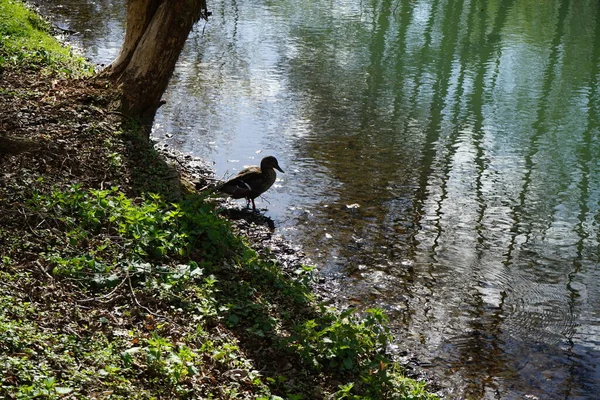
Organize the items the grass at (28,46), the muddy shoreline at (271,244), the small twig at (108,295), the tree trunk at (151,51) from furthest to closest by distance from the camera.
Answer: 1. the grass at (28,46)
2. the tree trunk at (151,51)
3. the muddy shoreline at (271,244)
4. the small twig at (108,295)

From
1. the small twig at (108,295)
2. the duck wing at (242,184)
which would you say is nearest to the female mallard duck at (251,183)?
the duck wing at (242,184)

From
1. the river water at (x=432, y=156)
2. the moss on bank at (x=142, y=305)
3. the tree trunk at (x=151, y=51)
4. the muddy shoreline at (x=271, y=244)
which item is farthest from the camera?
the tree trunk at (x=151, y=51)

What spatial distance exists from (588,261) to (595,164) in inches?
178

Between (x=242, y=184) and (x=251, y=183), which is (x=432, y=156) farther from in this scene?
(x=242, y=184)

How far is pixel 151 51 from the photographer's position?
10.8 meters

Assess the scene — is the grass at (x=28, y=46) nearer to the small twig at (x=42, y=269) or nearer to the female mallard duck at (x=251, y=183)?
the female mallard duck at (x=251, y=183)

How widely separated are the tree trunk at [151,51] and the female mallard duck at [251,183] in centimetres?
148

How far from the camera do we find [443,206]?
37.9 ft

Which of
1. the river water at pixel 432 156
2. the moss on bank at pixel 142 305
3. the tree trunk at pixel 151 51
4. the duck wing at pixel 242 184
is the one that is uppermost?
the tree trunk at pixel 151 51

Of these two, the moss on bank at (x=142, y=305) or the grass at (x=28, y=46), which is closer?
the moss on bank at (x=142, y=305)

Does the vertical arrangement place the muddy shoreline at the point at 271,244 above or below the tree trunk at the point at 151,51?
below

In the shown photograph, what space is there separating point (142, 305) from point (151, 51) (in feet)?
18.5

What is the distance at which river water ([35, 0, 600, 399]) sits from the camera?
8.06 metres

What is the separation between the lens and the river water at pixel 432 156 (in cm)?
806
